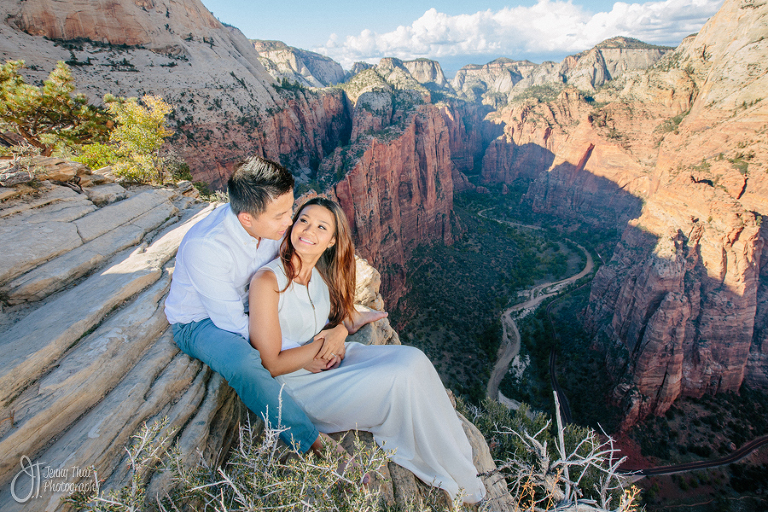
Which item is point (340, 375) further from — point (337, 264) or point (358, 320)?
point (337, 264)

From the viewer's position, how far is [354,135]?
1404 inches

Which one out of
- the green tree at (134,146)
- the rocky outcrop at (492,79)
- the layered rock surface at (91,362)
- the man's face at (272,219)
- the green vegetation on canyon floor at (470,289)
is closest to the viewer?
the layered rock surface at (91,362)

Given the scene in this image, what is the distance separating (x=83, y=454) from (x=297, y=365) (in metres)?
1.78

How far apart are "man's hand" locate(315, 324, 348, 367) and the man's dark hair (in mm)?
1600

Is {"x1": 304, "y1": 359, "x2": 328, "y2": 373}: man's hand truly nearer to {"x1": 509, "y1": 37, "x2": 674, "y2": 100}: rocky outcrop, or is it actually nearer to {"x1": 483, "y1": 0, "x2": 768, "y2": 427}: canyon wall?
{"x1": 483, "y1": 0, "x2": 768, "y2": 427}: canyon wall

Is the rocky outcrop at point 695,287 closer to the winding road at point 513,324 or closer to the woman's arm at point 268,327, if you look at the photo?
the winding road at point 513,324

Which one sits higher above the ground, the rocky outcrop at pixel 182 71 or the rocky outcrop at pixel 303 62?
the rocky outcrop at pixel 303 62

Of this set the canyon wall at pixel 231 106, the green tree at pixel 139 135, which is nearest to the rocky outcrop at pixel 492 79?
the canyon wall at pixel 231 106

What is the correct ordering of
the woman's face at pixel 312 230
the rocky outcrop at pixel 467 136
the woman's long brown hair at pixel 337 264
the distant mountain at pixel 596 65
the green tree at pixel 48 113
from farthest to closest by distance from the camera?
the distant mountain at pixel 596 65 → the rocky outcrop at pixel 467 136 → the green tree at pixel 48 113 → the woman's long brown hair at pixel 337 264 → the woman's face at pixel 312 230

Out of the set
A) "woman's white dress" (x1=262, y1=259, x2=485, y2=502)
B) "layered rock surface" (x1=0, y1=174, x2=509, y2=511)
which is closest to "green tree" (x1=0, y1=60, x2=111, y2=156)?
"layered rock surface" (x1=0, y1=174, x2=509, y2=511)

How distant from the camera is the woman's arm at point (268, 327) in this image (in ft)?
9.84

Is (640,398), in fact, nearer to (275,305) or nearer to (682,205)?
(682,205)

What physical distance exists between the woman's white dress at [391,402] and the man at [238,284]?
0.35 metres

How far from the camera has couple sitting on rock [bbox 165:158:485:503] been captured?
2.98m
